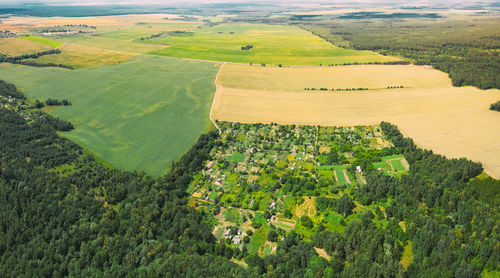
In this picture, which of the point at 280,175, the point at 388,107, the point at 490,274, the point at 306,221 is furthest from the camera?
the point at 388,107

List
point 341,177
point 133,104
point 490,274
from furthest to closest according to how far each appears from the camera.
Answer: point 133,104, point 341,177, point 490,274

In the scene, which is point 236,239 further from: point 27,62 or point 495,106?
point 27,62

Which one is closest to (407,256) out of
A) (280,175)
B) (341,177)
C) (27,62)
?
Answer: (341,177)

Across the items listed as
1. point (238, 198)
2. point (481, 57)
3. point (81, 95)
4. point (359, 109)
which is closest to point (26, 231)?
point (238, 198)

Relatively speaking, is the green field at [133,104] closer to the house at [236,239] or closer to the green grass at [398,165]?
the house at [236,239]

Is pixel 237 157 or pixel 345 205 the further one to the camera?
pixel 237 157

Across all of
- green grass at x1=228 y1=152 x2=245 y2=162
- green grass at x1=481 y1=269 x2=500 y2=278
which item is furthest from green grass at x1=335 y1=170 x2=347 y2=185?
green grass at x1=481 y1=269 x2=500 y2=278

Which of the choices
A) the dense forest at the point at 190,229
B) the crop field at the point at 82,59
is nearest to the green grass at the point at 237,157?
the dense forest at the point at 190,229

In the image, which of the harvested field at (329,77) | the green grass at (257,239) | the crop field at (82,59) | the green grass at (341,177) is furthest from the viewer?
the crop field at (82,59)
